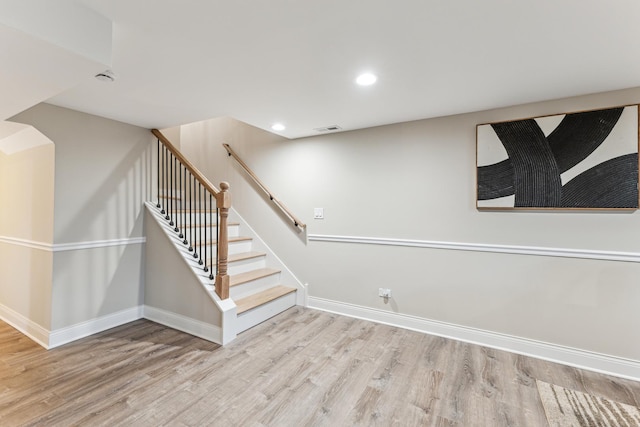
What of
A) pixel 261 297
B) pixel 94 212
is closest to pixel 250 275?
pixel 261 297

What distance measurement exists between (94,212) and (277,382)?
234cm

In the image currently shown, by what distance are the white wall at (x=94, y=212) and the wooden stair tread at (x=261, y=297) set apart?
1197 mm

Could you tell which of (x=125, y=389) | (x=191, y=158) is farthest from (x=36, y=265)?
(x=191, y=158)

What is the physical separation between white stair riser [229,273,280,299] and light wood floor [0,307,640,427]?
0.50 meters

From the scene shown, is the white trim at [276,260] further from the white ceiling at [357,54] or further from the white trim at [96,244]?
the white ceiling at [357,54]

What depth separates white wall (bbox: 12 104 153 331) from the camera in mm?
2541

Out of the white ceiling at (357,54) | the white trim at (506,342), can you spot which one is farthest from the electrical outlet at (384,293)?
the white ceiling at (357,54)

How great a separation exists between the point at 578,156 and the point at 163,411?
3.34 meters

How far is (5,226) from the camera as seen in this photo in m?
3.03

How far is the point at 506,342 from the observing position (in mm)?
2500

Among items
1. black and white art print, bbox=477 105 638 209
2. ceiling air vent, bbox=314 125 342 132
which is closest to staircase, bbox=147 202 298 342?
ceiling air vent, bbox=314 125 342 132

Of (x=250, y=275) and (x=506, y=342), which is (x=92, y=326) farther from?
(x=506, y=342)

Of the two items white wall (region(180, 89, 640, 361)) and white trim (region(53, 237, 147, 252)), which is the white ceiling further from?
white trim (region(53, 237, 147, 252))

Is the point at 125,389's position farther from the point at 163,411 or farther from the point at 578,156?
the point at 578,156
